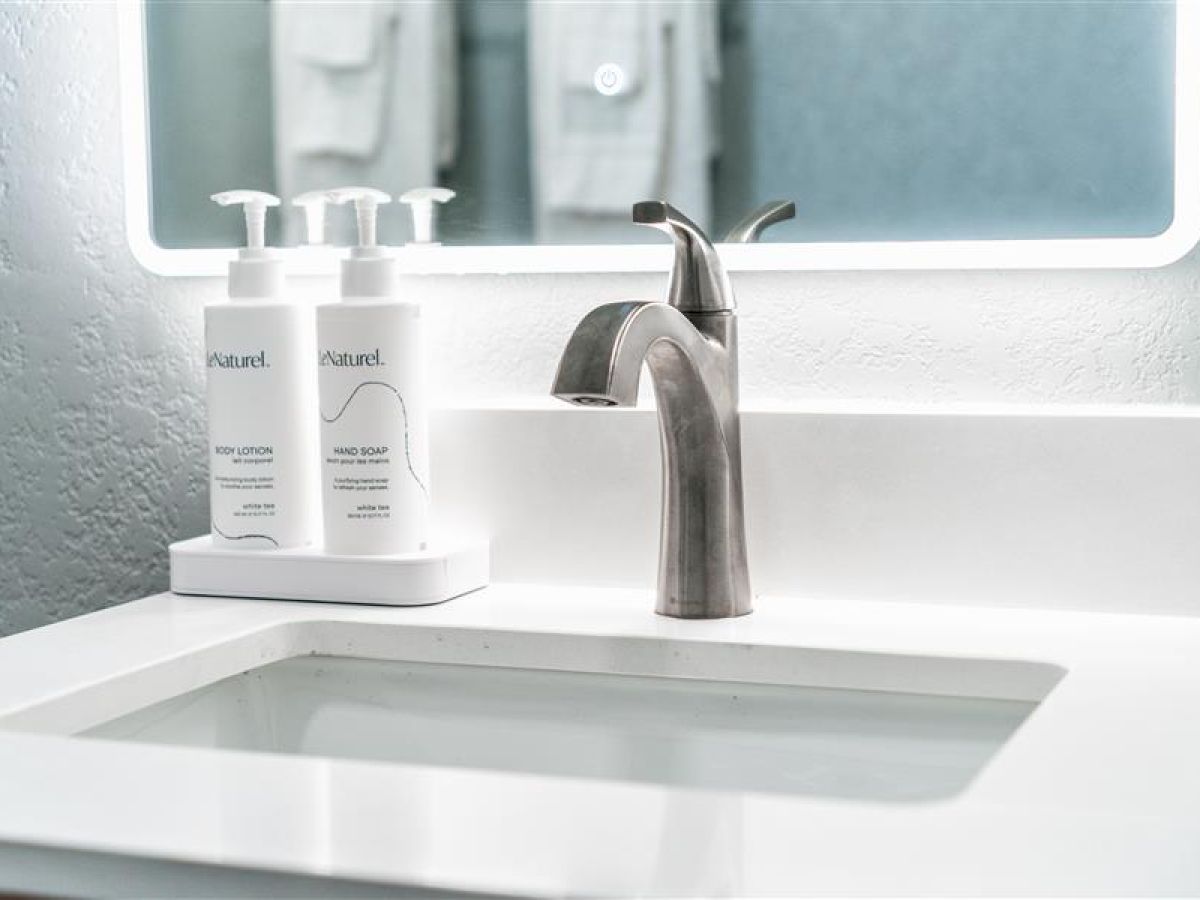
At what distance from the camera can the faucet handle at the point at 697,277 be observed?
2.46 ft

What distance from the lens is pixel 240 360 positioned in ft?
2.70

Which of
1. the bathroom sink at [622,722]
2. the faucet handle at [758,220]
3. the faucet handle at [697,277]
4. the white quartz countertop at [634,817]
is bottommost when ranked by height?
the bathroom sink at [622,722]

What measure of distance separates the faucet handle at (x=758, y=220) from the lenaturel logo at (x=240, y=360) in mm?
246

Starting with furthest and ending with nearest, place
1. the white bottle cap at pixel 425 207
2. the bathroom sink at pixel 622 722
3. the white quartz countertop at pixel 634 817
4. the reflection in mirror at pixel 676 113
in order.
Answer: the white bottle cap at pixel 425 207 < the reflection in mirror at pixel 676 113 < the bathroom sink at pixel 622 722 < the white quartz countertop at pixel 634 817

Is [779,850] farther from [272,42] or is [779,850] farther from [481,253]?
[272,42]

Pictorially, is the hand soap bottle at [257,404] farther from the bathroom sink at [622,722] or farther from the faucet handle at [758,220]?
the faucet handle at [758,220]

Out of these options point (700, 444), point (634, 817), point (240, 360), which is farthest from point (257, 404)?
point (634, 817)

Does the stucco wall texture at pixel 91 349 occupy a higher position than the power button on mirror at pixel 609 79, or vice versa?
the power button on mirror at pixel 609 79

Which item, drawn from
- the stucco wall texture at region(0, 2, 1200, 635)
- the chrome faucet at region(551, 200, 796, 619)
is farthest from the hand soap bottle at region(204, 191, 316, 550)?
the chrome faucet at region(551, 200, 796, 619)

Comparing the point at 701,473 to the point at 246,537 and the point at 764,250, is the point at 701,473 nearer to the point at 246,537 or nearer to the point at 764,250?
the point at 764,250

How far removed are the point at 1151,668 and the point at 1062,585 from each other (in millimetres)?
108

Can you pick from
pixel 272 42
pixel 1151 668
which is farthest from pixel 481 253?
pixel 1151 668

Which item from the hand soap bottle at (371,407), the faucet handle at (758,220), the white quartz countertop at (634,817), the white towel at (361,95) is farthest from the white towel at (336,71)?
the white quartz countertop at (634,817)

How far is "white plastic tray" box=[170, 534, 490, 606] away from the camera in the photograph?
80cm
